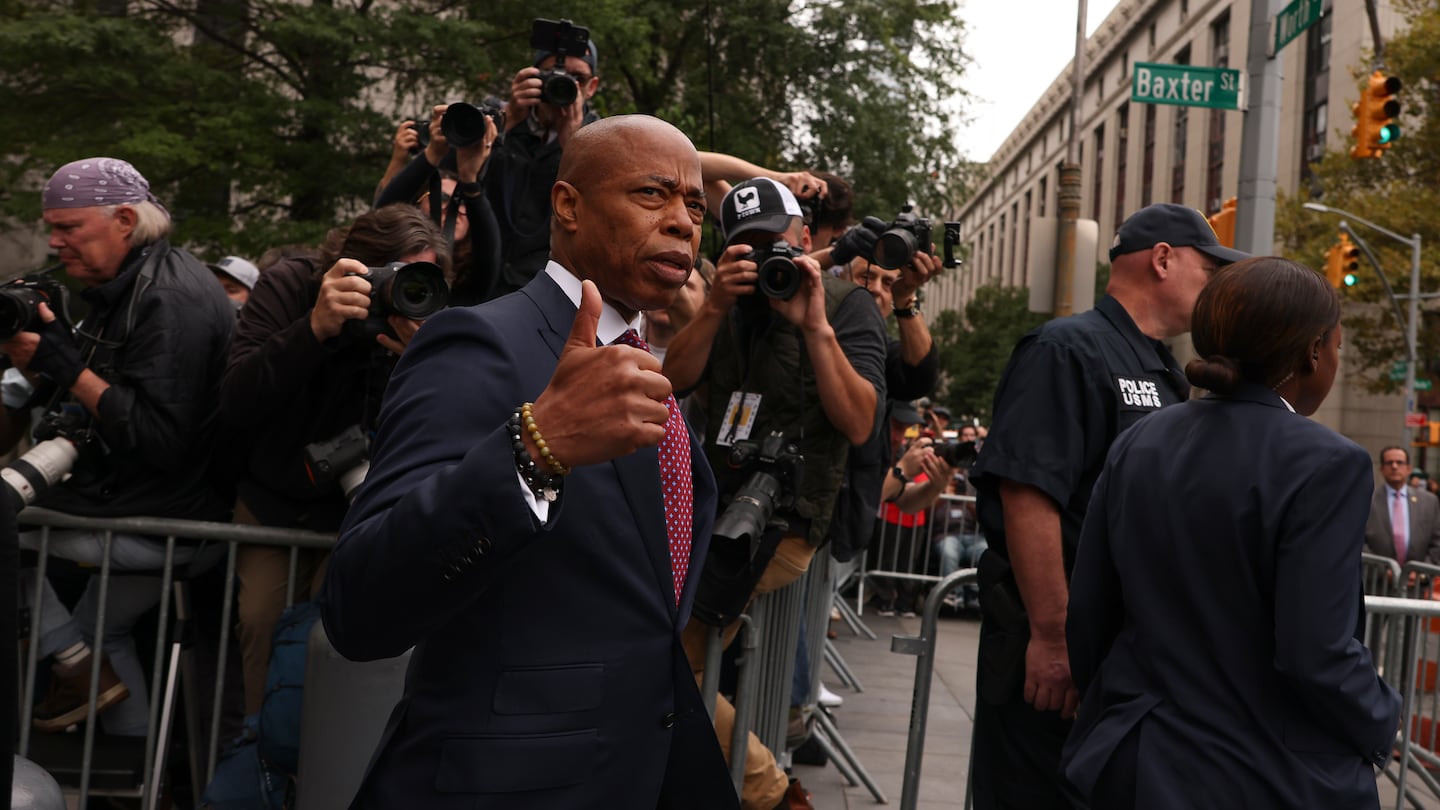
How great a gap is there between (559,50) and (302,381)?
61.3 inches

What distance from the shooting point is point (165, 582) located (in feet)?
13.1

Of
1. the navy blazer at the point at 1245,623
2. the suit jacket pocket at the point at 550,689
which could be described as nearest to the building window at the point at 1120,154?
the navy blazer at the point at 1245,623

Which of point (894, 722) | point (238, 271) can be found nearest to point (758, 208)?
point (238, 271)

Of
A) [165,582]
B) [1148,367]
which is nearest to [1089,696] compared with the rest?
[1148,367]

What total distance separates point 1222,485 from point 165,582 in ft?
10.2

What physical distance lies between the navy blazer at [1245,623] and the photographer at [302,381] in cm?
199

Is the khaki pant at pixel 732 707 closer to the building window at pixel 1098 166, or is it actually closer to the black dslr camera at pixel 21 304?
the black dslr camera at pixel 21 304

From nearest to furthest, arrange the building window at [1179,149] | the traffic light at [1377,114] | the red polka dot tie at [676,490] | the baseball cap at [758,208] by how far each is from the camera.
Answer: the red polka dot tie at [676,490] < the baseball cap at [758,208] < the traffic light at [1377,114] < the building window at [1179,149]

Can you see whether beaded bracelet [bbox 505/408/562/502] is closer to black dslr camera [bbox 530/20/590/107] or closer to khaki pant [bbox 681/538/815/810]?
khaki pant [bbox 681/538/815/810]

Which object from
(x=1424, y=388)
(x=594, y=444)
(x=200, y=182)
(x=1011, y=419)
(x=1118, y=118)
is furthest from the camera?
(x=1118, y=118)

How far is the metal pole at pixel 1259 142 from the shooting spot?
838cm

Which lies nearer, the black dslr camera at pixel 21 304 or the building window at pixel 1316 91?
the black dslr camera at pixel 21 304

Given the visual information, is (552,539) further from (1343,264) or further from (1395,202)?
(1395,202)

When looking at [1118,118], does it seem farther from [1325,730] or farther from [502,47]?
[1325,730]
